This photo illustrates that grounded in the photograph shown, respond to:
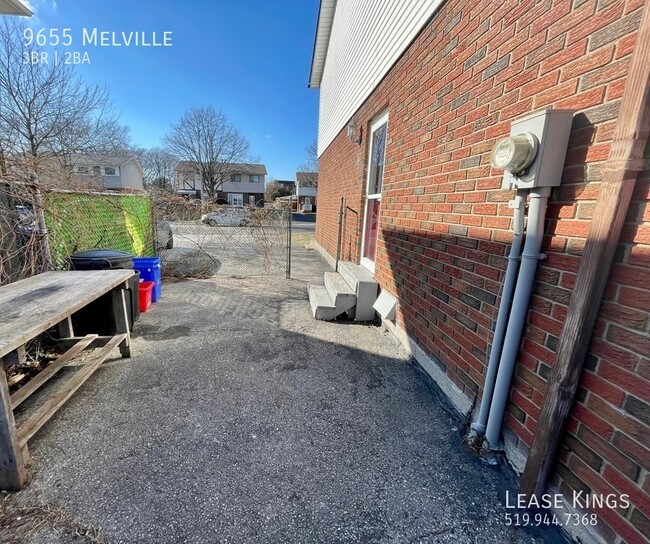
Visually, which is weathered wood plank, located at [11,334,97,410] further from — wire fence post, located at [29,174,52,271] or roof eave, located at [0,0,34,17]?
roof eave, located at [0,0,34,17]

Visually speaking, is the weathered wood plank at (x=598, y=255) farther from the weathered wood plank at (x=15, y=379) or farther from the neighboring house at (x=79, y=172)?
the neighboring house at (x=79, y=172)

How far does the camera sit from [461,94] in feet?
7.84

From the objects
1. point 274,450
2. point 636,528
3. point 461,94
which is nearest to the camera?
point 636,528

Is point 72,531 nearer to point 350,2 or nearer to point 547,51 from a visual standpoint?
point 547,51

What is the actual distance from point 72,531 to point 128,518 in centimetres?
23

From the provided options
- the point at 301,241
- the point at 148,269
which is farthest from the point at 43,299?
the point at 301,241

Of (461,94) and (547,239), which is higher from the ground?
(461,94)

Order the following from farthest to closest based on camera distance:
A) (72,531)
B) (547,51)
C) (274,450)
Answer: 1. (274,450)
2. (547,51)
3. (72,531)

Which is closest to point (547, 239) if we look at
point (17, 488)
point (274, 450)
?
point (274, 450)

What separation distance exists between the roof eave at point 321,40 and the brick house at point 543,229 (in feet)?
19.9

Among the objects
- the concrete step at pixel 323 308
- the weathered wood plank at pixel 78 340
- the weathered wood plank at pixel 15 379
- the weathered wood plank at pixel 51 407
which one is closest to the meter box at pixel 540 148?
the concrete step at pixel 323 308

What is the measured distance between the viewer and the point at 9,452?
5.00 feet

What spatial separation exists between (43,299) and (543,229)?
3.33 m

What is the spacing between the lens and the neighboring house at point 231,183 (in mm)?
36281
